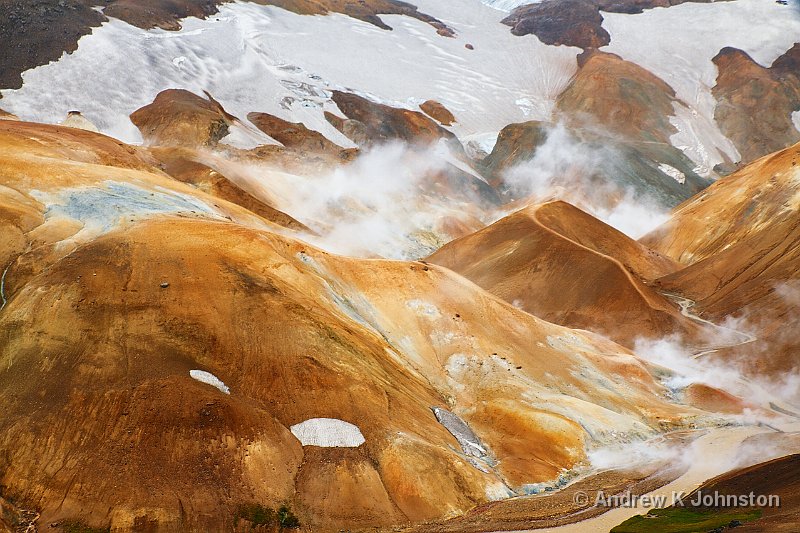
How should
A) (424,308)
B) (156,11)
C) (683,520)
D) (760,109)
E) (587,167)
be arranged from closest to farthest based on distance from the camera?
(683,520)
(424,308)
(156,11)
(587,167)
(760,109)

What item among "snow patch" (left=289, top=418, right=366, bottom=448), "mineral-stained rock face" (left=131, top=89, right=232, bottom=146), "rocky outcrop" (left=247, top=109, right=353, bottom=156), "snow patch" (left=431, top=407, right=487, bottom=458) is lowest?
"rocky outcrop" (left=247, top=109, right=353, bottom=156)

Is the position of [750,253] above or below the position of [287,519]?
below

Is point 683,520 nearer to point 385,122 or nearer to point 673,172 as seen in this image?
point 385,122

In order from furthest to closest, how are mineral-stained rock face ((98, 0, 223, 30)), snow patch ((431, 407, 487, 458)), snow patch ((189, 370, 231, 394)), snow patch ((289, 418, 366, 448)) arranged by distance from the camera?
mineral-stained rock face ((98, 0, 223, 30))
snow patch ((431, 407, 487, 458))
snow patch ((289, 418, 366, 448))
snow patch ((189, 370, 231, 394))

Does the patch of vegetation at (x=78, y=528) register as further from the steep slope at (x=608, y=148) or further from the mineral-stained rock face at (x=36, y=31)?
the steep slope at (x=608, y=148)

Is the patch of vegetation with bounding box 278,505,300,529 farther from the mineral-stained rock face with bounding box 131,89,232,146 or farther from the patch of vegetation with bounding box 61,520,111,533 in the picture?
the mineral-stained rock face with bounding box 131,89,232,146

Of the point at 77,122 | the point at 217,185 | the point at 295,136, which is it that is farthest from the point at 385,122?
the point at 217,185

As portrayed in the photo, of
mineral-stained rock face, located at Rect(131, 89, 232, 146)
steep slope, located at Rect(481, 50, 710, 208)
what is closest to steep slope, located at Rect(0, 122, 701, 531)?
mineral-stained rock face, located at Rect(131, 89, 232, 146)
